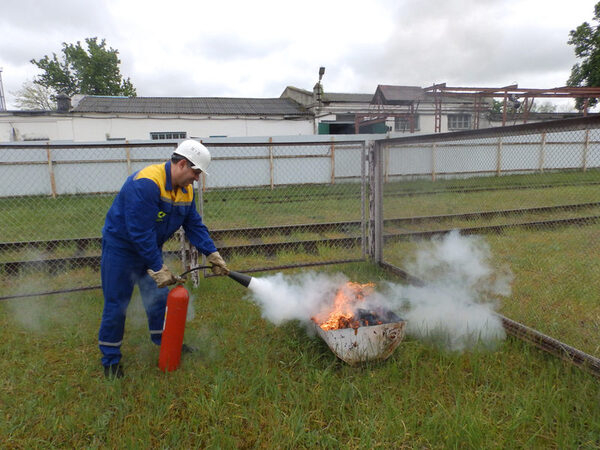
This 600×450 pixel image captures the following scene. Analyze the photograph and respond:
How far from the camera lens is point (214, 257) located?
356cm

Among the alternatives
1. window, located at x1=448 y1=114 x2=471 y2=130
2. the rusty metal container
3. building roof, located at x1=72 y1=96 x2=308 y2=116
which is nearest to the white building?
building roof, located at x1=72 y1=96 x2=308 y2=116

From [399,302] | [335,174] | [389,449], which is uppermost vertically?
[335,174]

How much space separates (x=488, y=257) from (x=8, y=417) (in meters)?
6.66

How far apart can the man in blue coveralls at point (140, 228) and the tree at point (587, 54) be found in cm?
4136

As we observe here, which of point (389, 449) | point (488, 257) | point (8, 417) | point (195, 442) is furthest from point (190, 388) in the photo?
point (488, 257)

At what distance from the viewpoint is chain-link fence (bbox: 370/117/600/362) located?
3.98 meters

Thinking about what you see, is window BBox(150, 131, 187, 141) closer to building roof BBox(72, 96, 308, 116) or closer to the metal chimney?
building roof BBox(72, 96, 308, 116)

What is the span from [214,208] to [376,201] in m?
5.93

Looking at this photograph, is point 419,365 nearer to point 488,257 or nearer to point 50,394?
point 50,394

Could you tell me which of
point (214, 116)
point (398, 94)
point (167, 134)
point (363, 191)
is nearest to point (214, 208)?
point (363, 191)

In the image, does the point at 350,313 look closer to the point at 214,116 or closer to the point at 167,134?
the point at 214,116

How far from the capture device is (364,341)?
3.12 meters

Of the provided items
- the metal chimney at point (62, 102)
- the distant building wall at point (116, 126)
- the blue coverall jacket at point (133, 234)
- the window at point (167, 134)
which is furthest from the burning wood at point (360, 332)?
the metal chimney at point (62, 102)

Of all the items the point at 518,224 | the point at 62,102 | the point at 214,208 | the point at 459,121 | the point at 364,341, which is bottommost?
the point at 364,341
